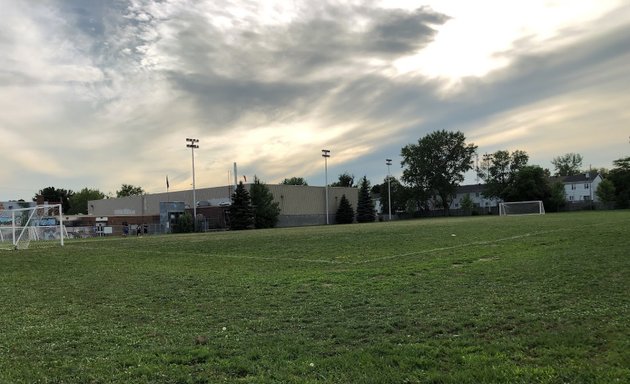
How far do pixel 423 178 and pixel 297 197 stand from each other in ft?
136

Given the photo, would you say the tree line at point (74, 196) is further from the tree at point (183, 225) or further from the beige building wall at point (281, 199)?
the tree at point (183, 225)

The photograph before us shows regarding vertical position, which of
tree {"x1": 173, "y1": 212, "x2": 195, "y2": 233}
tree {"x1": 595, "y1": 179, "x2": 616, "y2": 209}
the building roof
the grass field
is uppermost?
the building roof

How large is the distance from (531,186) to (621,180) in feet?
57.8

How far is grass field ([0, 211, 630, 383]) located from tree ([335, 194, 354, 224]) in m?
78.0

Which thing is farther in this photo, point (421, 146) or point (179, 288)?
point (421, 146)

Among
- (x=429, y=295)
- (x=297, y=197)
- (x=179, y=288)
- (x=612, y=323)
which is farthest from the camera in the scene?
(x=297, y=197)

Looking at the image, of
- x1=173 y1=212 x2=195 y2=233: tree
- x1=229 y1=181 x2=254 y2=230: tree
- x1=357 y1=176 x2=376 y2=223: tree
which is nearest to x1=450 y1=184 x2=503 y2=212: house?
x1=357 y1=176 x2=376 y2=223: tree

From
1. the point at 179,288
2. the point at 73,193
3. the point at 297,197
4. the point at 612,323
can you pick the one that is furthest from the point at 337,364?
the point at 73,193

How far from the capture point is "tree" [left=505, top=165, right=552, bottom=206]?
103 metres

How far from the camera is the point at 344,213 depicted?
95312 millimetres

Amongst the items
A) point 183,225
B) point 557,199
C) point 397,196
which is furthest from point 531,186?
point 183,225

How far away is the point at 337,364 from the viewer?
19.3 feet

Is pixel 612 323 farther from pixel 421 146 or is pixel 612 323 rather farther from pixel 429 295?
pixel 421 146

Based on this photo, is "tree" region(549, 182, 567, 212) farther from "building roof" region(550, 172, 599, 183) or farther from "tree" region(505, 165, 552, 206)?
"building roof" region(550, 172, 599, 183)
